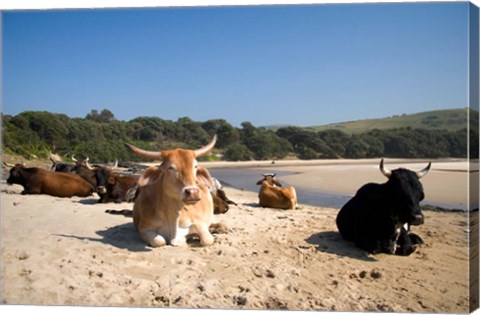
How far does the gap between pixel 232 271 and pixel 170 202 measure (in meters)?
1.10

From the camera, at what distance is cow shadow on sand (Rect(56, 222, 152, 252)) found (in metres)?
4.41

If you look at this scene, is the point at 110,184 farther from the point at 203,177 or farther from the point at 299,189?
the point at 299,189

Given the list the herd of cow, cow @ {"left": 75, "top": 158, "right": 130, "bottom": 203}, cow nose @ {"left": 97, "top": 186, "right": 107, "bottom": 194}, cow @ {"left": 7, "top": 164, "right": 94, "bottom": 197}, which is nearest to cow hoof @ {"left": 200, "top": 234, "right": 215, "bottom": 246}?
the herd of cow

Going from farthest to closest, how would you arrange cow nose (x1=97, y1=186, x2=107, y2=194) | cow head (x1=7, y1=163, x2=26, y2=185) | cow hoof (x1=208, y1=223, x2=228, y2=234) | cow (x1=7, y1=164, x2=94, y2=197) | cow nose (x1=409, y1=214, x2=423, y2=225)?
1. cow (x1=7, y1=164, x2=94, y2=197)
2. cow head (x1=7, y1=163, x2=26, y2=185)
3. cow nose (x1=97, y1=186, x2=107, y2=194)
4. cow hoof (x1=208, y1=223, x2=228, y2=234)
5. cow nose (x1=409, y1=214, x2=423, y2=225)

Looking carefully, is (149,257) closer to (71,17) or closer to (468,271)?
(71,17)

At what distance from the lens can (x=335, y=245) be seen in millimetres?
4820

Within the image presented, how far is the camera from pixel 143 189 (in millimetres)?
5016

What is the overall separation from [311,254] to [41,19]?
11.0 ft

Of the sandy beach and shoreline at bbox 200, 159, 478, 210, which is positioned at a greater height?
shoreline at bbox 200, 159, 478, 210

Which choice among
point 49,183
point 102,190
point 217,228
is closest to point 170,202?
point 217,228

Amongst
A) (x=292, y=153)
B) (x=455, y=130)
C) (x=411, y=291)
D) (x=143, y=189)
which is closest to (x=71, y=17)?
(x=143, y=189)

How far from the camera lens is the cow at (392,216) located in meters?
4.33

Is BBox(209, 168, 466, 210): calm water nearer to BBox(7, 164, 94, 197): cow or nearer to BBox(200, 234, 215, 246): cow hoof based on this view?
BBox(7, 164, 94, 197): cow

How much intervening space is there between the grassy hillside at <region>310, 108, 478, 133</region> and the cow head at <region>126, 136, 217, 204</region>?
1621mm
